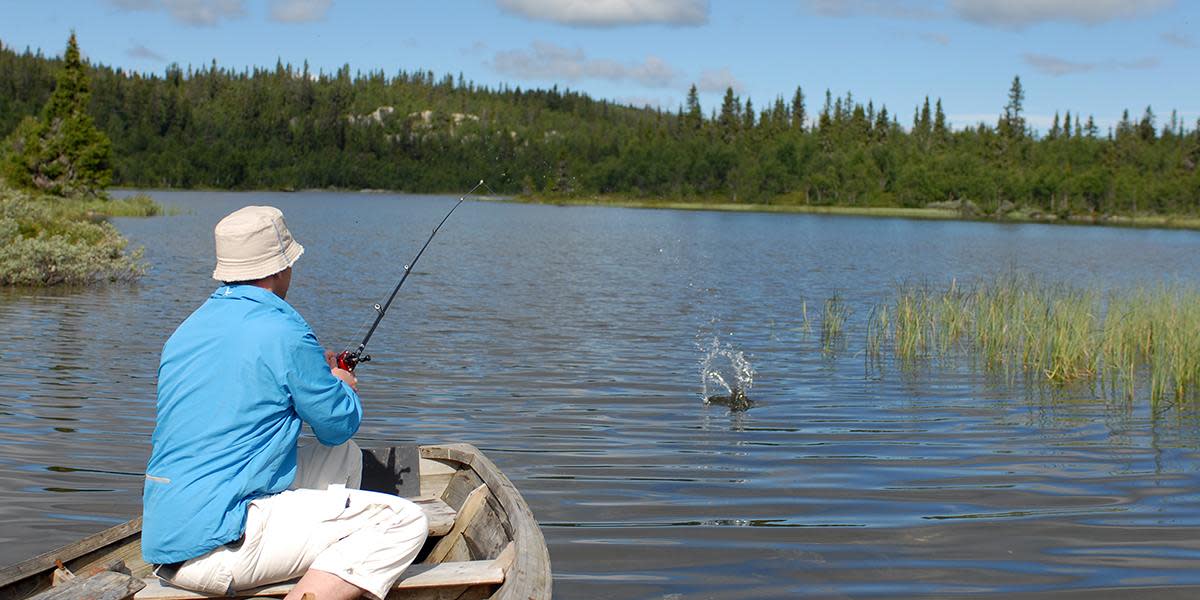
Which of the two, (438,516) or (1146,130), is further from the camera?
(1146,130)

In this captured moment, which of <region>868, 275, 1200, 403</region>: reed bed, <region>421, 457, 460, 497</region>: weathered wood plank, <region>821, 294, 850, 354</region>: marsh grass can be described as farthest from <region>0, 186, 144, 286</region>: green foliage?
<region>421, 457, 460, 497</region>: weathered wood plank

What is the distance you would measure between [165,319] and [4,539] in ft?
40.1

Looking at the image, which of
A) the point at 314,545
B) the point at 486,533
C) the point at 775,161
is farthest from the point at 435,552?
the point at 775,161

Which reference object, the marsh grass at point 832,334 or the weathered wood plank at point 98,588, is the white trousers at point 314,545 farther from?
the marsh grass at point 832,334

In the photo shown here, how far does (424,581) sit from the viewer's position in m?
4.42

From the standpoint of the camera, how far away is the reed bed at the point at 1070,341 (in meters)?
12.8

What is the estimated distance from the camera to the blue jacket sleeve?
402 cm

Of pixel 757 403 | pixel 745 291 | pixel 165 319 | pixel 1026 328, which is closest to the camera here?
pixel 757 403

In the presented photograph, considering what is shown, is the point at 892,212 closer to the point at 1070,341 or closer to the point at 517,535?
the point at 1070,341

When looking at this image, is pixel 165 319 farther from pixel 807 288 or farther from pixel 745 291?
pixel 807 288

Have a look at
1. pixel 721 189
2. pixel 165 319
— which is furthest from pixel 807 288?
pixel 721 189

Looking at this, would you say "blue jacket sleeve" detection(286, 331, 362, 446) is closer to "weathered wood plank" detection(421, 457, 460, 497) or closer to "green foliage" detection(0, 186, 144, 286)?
"weathered wood plank" detection(421, 457, 460, 497)

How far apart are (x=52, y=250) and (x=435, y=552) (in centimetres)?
1865

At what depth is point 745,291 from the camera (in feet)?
89.1
